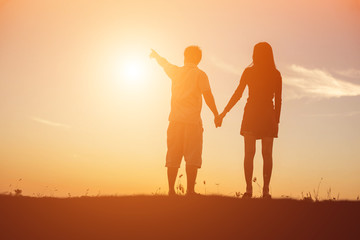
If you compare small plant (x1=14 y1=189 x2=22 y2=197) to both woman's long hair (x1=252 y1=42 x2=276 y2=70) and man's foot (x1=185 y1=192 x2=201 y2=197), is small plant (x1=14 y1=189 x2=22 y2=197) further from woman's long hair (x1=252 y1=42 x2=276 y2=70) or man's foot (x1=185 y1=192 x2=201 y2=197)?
woman's long hair (x1=252 y1=42 x2=276 y2=70)

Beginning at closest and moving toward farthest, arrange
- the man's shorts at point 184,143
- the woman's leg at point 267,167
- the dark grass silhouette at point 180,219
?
the dark grass silhouette at point 180,219 → the woman's leg at point 267,167 → the man's shorts at point 184,143

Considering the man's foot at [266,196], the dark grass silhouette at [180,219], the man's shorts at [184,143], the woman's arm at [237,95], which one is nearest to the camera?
the dark grass silhouette at [180,219]

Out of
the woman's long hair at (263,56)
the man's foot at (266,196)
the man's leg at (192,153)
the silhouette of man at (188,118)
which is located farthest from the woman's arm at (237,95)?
the man's foot at (266,196)

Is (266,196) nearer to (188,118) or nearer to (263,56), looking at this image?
(188,118)

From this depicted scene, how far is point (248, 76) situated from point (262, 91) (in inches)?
19.6

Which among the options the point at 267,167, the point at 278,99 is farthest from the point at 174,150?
the point at 278,99

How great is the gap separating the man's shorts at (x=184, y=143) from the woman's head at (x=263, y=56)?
1.95 m

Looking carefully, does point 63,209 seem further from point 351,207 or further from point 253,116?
point 351,207

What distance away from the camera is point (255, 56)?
11234 millimetres

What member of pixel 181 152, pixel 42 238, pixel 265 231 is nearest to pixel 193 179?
pixel 181 152

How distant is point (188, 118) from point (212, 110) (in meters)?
0.74

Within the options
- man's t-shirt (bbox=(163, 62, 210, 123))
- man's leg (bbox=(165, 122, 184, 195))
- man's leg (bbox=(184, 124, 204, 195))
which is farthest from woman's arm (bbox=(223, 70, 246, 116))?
man's leg (bbox=(165, 122, 184, 195))

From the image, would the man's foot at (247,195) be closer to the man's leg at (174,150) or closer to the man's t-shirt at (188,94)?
the man's leg at (174,150)

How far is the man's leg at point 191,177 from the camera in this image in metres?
11.3
